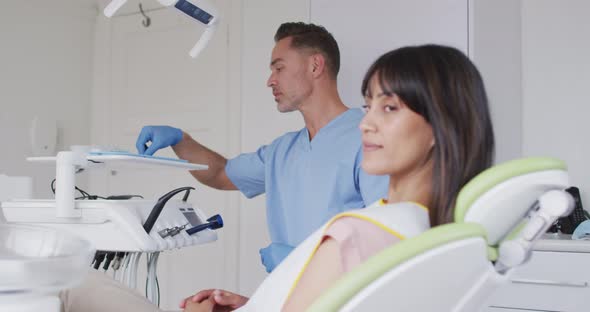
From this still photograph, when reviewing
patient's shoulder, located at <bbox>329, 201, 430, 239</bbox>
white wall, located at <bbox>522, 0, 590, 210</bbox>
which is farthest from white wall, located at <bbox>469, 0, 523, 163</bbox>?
patient's shoulder, located at <bbox>329, 201, 430, 239</bbox>

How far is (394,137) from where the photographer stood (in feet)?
2.71

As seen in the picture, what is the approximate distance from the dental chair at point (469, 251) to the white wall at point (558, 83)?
4.84 ft

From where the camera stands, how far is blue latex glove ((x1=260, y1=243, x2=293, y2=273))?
1666 mm

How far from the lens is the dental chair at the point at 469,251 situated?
58cm

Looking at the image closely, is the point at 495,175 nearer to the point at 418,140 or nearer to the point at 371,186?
the point at 418,140

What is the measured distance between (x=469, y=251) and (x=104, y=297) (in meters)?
0.72

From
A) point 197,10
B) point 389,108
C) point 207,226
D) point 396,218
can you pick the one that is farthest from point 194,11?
point 396,218

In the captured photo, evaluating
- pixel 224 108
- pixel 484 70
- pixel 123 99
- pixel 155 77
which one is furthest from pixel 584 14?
pixel 123 99

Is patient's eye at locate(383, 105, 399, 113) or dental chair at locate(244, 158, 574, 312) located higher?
patient's eye at locate(383, 105, 399, 113)

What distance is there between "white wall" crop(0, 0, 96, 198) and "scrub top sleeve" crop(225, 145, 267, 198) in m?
1.07

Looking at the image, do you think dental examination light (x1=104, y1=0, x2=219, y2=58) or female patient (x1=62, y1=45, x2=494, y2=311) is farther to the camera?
dental examination light (x1=104, y1=0, x2=219, y2=58)

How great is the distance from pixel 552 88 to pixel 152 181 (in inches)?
69.1

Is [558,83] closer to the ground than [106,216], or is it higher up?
higher up

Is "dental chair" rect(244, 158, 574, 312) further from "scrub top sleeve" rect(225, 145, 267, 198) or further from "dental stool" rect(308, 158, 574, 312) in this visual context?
"scrub top sleeve" rect(225, 145, 267, 198)
